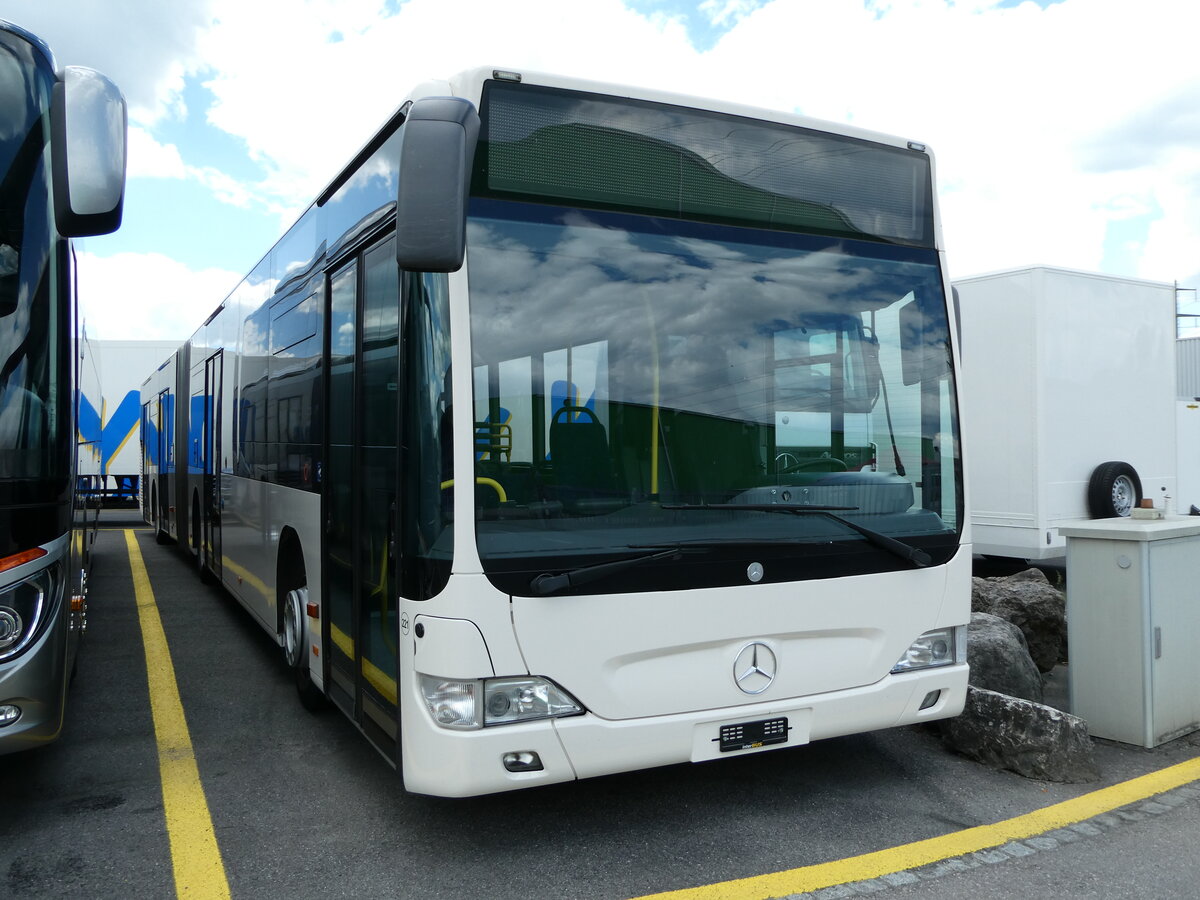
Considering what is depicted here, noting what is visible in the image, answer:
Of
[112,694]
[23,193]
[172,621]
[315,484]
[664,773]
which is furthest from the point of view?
[172,621]

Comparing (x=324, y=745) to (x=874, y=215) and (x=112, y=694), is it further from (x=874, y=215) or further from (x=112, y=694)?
(x=874, y=215)

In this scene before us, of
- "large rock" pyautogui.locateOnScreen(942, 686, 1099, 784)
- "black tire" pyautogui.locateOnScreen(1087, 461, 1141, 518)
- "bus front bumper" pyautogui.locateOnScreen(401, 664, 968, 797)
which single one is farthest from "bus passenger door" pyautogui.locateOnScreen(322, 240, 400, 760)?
"black tire" pyautogui.locateOnScreen(1087, 461, 1141, 518)

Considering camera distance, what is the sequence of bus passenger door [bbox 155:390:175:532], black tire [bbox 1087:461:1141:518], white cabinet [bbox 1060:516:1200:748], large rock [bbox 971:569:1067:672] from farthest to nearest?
bus passenger door [bbox 155:390:175:532] → black tire [bbox 1087:461:1141:518] → large rock [bbox 971:569:1067:672] → white cabinet [bbox 1060:516:1200:748]

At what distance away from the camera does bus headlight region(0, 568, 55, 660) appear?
3.56 meters

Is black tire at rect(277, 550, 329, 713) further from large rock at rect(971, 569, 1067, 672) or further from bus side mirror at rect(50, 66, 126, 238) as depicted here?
large rock at rect(971, 569, 1067, 672)

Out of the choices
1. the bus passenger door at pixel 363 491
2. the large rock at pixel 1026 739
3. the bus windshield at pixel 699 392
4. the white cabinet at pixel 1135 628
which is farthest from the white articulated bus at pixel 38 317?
the white cabinet at pixel 1135 628

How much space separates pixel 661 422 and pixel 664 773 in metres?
1.87

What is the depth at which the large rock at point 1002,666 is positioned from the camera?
5.45m

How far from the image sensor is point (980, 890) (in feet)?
11.1

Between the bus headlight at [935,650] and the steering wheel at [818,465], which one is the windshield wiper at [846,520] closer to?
the steering wheel at [818,465]

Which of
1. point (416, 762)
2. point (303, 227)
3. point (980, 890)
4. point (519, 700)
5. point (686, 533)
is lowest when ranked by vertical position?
point (980, 890)

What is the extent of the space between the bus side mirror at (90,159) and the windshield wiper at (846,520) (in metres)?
2.31

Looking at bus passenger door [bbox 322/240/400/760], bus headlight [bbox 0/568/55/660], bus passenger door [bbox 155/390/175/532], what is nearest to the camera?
bus headlight [bbox 0/568/55/660]

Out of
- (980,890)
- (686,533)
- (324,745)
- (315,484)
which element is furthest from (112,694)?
(980,890)
